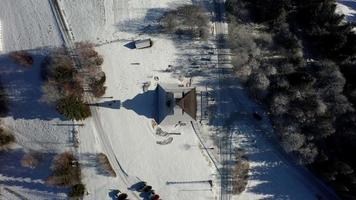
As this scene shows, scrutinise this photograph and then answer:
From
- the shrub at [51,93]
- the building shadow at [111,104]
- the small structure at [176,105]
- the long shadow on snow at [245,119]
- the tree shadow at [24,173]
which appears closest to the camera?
the small structure at [176,105]

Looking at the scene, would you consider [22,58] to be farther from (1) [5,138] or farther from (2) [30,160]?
(2) [30,160]

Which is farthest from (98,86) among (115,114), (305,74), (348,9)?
(348,9)

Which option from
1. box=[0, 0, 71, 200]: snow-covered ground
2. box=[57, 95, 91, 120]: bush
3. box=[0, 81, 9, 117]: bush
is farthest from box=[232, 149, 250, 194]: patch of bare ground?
box=[0, 81, 9, 117]: bush

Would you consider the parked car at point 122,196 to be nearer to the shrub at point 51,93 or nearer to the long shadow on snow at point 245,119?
the long shadow on snow at point 245,119

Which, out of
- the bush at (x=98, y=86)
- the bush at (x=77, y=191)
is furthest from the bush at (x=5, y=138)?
the bush at (x=98, y=86)

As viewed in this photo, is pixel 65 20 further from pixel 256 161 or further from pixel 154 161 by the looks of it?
pixel 256 161
